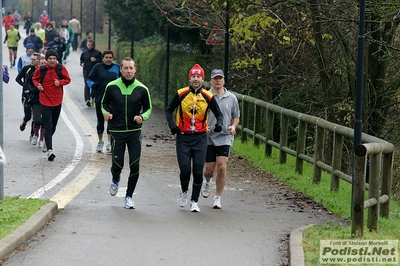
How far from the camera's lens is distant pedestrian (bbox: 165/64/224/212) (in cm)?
1100

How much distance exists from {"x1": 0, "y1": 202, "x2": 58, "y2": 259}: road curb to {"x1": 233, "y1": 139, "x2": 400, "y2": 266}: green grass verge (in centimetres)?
266

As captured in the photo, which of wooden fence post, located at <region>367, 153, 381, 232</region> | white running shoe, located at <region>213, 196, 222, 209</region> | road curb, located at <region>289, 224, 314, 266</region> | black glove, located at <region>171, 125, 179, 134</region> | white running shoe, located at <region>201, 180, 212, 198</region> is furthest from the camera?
white running shoe, located at <region>201, 180, 212, 198</region>

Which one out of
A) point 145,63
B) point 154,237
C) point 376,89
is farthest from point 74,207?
point 145,63

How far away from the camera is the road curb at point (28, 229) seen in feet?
27.5

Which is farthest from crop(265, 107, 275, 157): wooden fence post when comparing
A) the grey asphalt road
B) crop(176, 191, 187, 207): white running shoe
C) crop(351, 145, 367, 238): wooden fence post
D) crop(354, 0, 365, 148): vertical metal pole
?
crop(351, 145, 367, 238): wooden fence post

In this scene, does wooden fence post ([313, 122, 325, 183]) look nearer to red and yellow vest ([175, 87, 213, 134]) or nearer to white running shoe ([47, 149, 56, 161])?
red and yellow vest ([175, 87, 213, 134])

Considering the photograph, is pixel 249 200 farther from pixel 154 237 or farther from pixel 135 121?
pixel 154 237

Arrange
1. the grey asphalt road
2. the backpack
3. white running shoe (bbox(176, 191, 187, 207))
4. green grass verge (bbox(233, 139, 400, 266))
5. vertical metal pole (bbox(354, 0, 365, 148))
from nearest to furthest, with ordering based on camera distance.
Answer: the grey asphalt road < vertical metal pole (bbox(354, 0, 365, 148)) < green grass verge (bbox(233, 139, 400, 266)) < white running shoe (bbox(176, 191, 187, 207)) < the backpack

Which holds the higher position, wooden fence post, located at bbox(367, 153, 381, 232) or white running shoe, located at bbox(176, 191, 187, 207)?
wooden fence post, located at bbox(367, 153, 381, 232)

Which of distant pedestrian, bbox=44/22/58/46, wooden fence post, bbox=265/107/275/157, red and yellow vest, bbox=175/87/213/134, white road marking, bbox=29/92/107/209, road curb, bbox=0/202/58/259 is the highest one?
distant pedestrian, bbox=44/22/58/46

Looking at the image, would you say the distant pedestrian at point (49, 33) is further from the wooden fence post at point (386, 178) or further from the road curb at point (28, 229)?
the wooden fence post at point (386, 178)

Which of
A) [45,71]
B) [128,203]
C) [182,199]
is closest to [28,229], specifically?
[128,203]

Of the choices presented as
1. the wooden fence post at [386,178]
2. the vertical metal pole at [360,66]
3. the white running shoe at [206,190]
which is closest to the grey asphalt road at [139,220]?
the white running shoe at [206,190]

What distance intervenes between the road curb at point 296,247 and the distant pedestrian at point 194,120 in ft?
5.83
